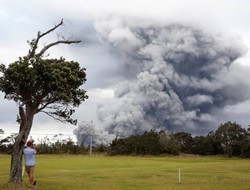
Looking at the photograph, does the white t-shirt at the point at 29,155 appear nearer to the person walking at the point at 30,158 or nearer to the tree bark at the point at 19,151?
the person walking at the point at 30,158

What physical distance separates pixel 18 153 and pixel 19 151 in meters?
0.13

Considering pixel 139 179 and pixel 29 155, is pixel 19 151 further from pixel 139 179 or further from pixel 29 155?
pixel 139 179

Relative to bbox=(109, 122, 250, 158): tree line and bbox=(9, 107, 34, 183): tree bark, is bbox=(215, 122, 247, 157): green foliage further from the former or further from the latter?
bbox=(9, 107, 34, 183): tree bark

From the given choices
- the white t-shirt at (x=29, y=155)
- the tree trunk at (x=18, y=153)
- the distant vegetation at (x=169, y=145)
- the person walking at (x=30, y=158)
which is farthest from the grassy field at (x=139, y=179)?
the distant vegetation at (x=169, y=145)

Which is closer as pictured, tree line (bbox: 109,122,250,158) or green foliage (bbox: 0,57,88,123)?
green foliage (bbox: 0,57,88,123)

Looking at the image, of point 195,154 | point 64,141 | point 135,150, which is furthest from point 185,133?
point 64,141

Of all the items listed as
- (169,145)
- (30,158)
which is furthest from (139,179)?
(169,145)

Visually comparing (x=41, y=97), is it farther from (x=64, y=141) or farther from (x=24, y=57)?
(x=64, y=141)

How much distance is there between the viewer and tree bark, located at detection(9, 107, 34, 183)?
23906mm

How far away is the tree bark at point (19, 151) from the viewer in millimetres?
23906

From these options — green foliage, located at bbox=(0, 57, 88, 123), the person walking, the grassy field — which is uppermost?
green foliage, located at bbox=(0, 57, 88, 123)

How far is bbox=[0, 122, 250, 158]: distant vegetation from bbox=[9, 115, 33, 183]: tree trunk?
103852 millimetres

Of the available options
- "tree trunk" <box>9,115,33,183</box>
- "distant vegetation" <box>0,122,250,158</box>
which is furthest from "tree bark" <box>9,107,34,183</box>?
"distant vegetation" <box>0,122,250,158</box>

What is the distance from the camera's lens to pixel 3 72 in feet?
77.1
